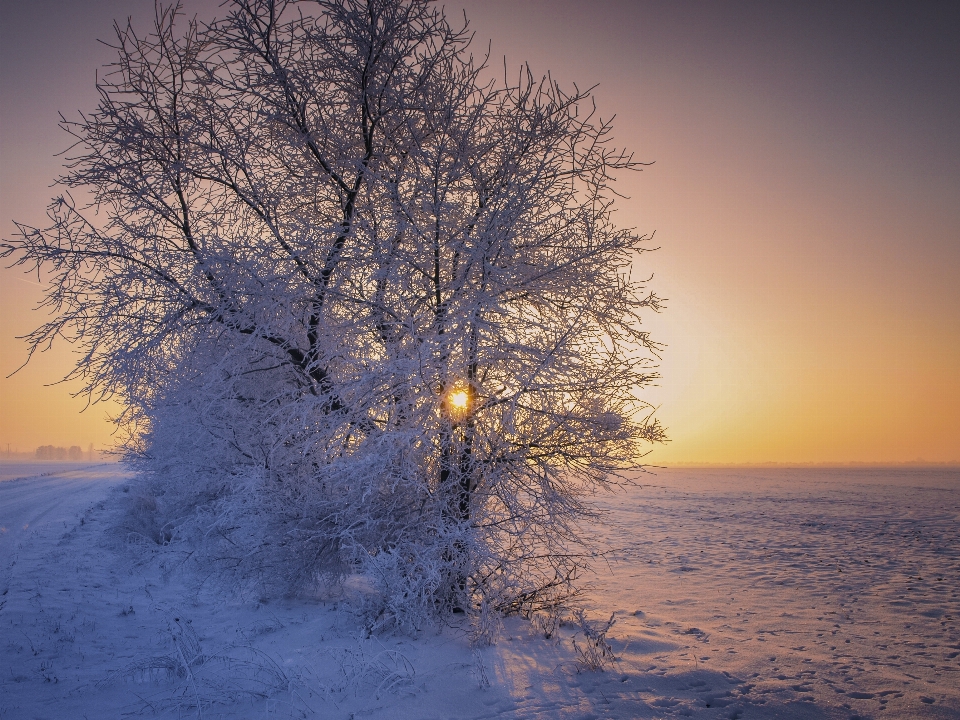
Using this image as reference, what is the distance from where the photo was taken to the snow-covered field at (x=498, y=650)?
4.15 metres

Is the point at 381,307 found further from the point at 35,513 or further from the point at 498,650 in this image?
the point at 35,513

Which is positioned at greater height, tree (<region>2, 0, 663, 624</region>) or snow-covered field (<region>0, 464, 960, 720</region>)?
tree (<region>2, 0, 663, 624</region>)

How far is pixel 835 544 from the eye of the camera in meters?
12.5

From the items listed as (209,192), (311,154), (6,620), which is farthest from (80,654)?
(311,154)

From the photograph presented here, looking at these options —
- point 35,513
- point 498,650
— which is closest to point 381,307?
point 498,650

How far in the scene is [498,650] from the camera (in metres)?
5.11

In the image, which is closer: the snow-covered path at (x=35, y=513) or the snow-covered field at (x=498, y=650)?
the snow-covered field at (x=498, y=650)

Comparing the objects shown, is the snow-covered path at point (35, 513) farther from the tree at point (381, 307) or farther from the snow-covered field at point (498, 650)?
the tree at point (381, 307)

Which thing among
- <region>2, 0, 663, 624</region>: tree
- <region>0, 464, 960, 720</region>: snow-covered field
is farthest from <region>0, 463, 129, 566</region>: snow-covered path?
<region>2, 0, 663, 624</region>: tree

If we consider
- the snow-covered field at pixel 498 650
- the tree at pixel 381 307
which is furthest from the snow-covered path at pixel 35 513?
the tree at pixel 381 307

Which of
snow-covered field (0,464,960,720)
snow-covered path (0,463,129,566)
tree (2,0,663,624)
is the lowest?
snow-covered path (0,463,129,566)

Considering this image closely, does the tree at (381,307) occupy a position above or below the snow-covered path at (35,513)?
above

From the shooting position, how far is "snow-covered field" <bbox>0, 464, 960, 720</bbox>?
4148 mm

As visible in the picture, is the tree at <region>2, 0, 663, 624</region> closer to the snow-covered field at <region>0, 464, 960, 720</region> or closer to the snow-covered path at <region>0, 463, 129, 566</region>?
the snow-covered field at <region>0, 464, 960, 720</region>
